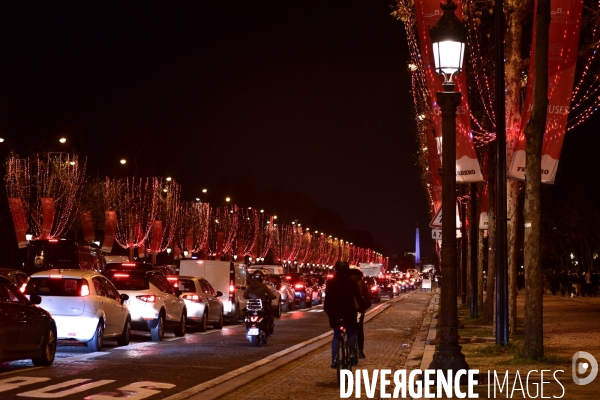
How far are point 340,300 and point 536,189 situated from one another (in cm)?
429

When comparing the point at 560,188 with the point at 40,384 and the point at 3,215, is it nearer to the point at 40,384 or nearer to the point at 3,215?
the point at 3,215

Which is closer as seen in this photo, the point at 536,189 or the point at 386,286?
the point at 536,189

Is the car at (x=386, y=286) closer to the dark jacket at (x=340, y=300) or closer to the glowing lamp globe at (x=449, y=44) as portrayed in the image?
the dark jacket at (x=340, y=300)

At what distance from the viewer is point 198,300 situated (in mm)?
29516

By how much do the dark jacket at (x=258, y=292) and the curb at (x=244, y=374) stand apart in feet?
4.48

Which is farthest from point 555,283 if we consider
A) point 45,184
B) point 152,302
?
point 152,302

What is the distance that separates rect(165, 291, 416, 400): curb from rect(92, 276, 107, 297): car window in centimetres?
395

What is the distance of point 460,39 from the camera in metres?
15.1

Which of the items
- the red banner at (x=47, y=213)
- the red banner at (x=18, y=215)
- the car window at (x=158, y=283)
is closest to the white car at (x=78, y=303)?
the car window at (x=158, y=283)

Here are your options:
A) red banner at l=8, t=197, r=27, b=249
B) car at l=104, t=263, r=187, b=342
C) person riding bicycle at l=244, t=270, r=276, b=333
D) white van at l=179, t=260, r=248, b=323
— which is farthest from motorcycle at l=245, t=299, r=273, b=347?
red banner at l=8, t=197, r=27, b=249

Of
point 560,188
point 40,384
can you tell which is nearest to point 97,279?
point 40,384

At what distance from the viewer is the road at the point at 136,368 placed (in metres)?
14.6

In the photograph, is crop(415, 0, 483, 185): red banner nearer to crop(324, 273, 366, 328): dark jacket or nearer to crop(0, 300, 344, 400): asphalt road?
crop(324, 273, 366, 328): dark jacket

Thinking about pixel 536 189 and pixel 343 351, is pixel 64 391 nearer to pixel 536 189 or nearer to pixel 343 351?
pixel 343 351
